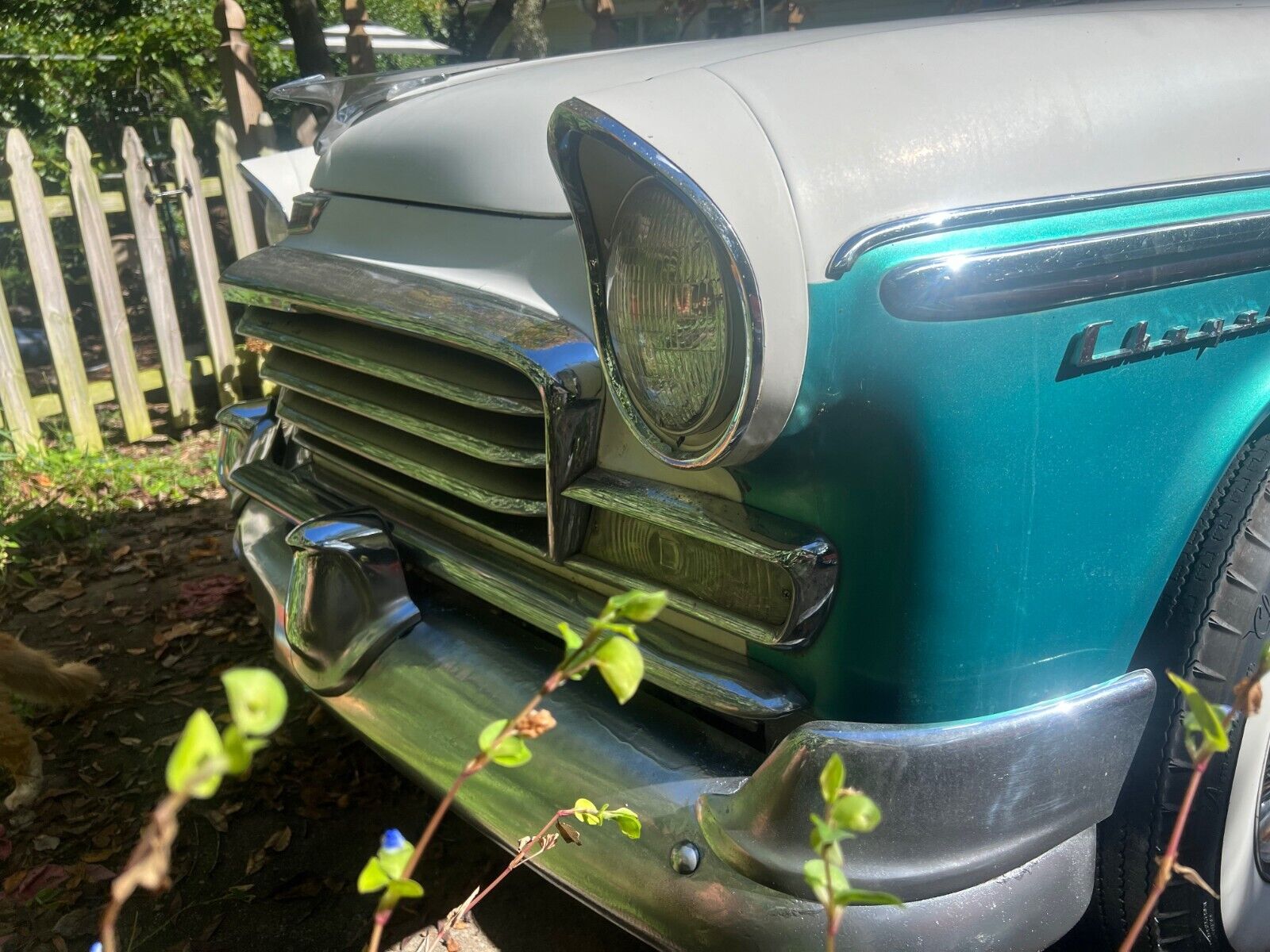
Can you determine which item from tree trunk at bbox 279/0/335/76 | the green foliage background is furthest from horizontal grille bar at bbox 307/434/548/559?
the green foliage background

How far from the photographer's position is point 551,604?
65.0 inches

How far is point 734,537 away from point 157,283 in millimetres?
4400

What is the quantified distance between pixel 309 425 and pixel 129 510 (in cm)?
241

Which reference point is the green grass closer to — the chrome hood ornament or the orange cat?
the orange cat

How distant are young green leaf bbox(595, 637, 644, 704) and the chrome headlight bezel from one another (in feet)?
1.81

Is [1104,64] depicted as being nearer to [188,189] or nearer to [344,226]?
[344,226]

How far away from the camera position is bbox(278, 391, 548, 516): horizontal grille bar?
66.9 inches

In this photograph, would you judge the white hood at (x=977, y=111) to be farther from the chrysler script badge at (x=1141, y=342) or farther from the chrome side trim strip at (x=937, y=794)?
the chrome side trim strip at (x=937, y=794)

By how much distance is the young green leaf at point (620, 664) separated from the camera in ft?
2.35

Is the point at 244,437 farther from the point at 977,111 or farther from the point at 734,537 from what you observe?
the point at 977,111

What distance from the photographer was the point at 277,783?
8.21 feet

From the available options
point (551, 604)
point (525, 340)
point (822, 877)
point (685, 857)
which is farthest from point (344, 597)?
point (822, 877)

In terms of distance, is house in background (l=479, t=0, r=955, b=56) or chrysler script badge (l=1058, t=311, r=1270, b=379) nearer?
chrysler script badge (l=1058, t=311, r=1270, b=379)

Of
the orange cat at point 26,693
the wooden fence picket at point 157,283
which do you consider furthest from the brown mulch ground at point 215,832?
the wooden fence picket at point 157,283
